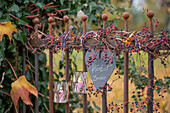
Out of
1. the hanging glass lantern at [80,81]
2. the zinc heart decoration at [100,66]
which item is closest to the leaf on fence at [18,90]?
the hanging glass lantern at [80,81]

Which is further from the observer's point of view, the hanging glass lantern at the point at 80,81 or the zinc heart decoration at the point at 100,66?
the hanging glass lantern at the point at 80,81

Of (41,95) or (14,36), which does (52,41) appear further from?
(41,95)

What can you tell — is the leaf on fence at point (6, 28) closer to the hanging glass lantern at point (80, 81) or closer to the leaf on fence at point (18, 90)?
the leaf on fence at point (18, 90)

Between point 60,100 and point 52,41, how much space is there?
1.18 ft

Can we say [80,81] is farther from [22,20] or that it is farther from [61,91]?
[22,20]

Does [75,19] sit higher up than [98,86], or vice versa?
[75,19]

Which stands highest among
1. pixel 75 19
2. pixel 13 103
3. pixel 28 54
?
pixel 75 19

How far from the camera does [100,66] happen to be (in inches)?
48.3

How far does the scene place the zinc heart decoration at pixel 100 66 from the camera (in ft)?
3.92

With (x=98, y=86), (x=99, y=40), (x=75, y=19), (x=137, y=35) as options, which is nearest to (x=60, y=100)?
(x=98, y=86)

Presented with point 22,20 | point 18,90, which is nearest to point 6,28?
point 22,20

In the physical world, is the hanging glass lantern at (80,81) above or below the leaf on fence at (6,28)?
below

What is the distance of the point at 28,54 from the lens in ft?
5.36

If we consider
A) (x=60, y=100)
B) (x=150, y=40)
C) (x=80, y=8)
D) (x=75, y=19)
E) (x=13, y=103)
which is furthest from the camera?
(x=75, y=19)
